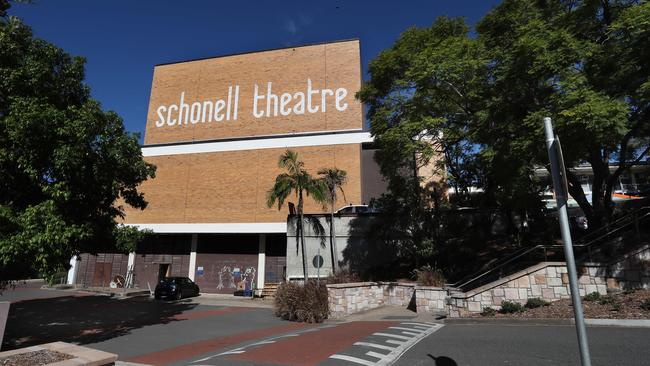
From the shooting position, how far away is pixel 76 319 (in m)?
18.5

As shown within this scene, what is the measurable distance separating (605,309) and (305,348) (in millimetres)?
9089

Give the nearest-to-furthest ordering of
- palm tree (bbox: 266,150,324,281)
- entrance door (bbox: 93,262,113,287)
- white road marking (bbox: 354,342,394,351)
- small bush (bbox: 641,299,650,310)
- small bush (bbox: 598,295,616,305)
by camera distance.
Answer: white road marking (bbox: 354,342,394,351) < small bush (bbox: 641,299,650,310) < small bush (bbox: 598,295,616,305) < palm tree (bbox: 266,150,324,281) < entrance door (bbox: 93,262,113,287)

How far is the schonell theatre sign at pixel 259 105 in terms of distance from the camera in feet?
118

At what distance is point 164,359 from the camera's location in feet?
32.1

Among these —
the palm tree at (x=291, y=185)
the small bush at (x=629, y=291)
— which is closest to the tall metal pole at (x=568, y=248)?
the small bush at (x=629, y=291)

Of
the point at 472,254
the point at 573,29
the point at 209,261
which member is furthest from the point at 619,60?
the point at 209,261

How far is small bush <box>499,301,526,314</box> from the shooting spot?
1340 centimetres

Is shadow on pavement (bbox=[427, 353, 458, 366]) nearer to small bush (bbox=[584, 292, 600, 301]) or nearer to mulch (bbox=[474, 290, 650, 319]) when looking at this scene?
mulch (bbox=[474, 290, 650, 319])

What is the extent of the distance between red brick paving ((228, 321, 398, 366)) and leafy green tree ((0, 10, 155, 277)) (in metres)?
6.14

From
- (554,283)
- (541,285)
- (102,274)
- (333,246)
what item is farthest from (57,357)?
(102,274)

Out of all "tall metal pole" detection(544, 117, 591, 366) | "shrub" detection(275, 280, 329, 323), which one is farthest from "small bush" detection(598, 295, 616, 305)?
"tall metal pole" detection(544, 117, 591, 366)

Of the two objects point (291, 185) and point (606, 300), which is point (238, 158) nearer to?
point (291, 185)

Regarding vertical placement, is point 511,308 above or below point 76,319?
above

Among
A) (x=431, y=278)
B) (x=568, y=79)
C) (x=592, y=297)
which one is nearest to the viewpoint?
(x=568, y=79)
